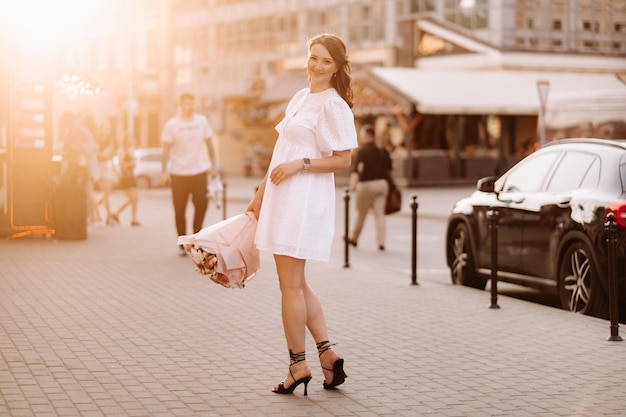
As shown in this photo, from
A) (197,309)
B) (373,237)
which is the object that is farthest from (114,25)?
(197,309)

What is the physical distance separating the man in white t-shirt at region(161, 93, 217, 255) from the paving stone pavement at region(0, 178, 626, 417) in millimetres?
1901

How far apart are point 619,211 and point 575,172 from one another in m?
1.15

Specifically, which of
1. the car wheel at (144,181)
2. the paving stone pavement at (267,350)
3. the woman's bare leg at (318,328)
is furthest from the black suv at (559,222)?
the car wheel at (144,181)

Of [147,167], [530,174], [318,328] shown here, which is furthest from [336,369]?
[147,167]

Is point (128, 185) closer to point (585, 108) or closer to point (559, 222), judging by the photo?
point (585, 108)

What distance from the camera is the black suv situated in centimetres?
1097

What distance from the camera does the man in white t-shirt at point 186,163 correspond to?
16.1 m

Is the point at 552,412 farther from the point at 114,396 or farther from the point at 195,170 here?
the point at 195,170

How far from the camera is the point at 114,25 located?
82438mm

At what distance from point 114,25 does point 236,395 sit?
7709 centimetres

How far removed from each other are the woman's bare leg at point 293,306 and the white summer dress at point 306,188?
0.12 meters

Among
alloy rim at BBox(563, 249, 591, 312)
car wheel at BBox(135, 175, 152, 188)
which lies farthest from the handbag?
car wheel at BBox(135, 175, 152, 188)

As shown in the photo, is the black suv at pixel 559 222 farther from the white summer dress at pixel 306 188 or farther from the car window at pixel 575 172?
the white summer dress at pixel 306 188

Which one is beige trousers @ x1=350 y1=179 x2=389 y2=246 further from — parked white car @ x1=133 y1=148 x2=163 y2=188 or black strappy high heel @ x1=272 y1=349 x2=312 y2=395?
parked white car @ x1=133 y1=148 x2=163 y2=188
